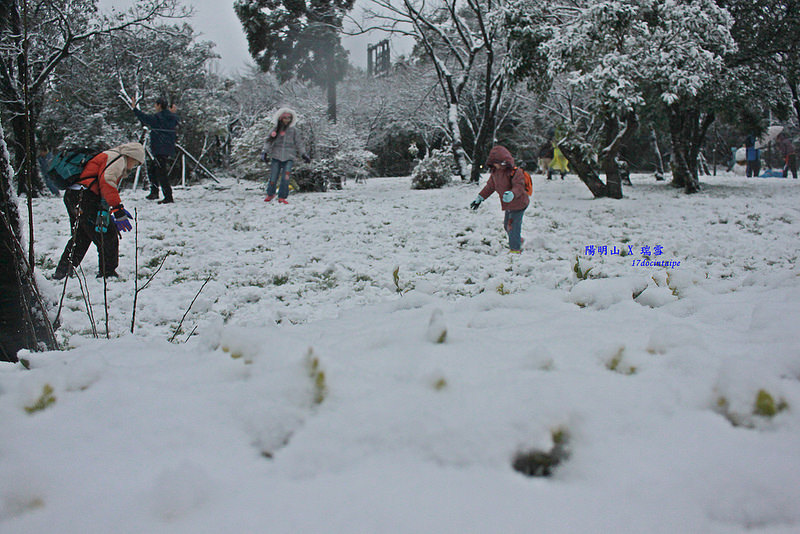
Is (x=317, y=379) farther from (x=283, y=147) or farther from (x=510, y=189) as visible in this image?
(x=283, y=147)

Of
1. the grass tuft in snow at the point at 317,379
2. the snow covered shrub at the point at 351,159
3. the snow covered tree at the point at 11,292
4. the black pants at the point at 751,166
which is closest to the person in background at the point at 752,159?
the black pants at the point at 751,166

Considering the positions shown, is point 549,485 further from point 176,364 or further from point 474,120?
point 474,120

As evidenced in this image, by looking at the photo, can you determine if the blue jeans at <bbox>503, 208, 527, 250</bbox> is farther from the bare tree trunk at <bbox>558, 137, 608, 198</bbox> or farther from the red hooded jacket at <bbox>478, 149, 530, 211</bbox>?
the bare tree trunk at <bbox>558, 137, 608, 198</bbox>

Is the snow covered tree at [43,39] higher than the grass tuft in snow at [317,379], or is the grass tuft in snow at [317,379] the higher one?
the snow covered tree at [43,39]

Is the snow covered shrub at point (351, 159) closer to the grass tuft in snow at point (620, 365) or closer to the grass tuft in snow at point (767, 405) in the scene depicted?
the grass tuft in snow at point (620, 365)

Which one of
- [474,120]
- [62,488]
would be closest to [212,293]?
[62,488]

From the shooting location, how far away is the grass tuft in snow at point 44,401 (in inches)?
43.6

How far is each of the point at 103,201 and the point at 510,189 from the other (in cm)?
455

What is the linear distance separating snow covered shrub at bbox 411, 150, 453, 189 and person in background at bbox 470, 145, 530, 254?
6.94m

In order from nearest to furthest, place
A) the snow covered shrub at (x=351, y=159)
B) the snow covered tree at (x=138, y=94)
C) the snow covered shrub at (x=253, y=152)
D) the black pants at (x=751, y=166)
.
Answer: the snow covered shrub at (x=253, y=152)
the snow covered shrub at (x=351, y=159)
the snow covered tree at (x=138, y=94)
the black pants at (x=751, y=166)

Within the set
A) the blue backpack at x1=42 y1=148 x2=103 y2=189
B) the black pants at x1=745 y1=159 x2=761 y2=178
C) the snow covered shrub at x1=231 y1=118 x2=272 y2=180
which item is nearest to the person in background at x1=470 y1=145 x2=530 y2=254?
the blue backpack at x1=42 y1=148 x2=103 y2=189

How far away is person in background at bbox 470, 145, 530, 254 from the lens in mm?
5758

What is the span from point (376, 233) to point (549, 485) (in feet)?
20.8

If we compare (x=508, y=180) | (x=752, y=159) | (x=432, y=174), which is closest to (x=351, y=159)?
(x=432, y=174)
